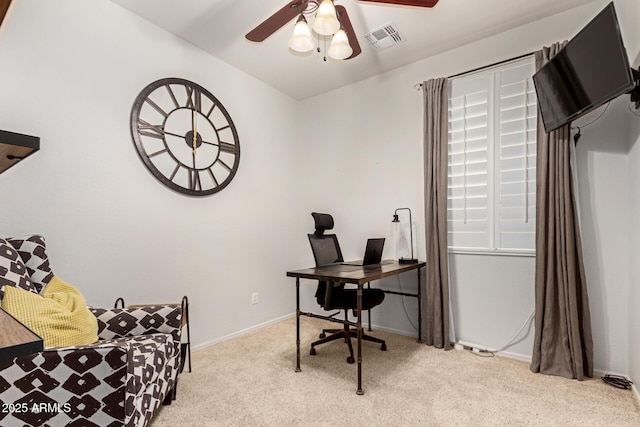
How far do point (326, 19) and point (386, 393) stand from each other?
230cm

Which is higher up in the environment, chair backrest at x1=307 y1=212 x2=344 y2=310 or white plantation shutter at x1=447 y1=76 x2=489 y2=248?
white plantation shutter at x1=447 y1=76 x2=489 y2=248

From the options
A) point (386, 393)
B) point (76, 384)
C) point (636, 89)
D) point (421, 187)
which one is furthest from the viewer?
point (421, 187)

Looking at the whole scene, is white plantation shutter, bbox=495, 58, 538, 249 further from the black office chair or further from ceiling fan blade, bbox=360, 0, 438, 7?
ceiling fan blade, bbox=360, 0, 438, 7

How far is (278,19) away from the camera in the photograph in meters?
1.96

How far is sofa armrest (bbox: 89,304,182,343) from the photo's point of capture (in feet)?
6.24

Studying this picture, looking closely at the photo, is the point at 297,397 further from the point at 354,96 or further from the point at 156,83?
the point at 354,96

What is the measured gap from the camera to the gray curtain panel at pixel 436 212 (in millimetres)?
2877

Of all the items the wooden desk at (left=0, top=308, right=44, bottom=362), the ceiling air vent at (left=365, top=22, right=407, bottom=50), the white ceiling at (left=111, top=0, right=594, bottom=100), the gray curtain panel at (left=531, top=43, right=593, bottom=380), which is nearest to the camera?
the wooden desk at (left=0, top=308, right=44, bottom=362)

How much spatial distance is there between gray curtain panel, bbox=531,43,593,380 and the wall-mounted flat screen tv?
0.77 ft

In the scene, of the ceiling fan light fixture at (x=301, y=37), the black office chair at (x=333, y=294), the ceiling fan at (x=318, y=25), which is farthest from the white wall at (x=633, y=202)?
the ceiling fan light fixture at (x=301, y=37)

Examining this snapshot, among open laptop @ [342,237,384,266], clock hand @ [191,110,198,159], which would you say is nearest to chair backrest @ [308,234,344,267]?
open laptop @ [342,237,384,266]

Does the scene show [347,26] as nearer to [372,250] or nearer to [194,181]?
[372,250]

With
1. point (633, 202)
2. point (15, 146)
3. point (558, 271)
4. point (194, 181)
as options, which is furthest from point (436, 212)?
point (15, 146)

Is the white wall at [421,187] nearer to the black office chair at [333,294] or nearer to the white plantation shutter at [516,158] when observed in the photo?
the white plantation shutter at [516,158]
